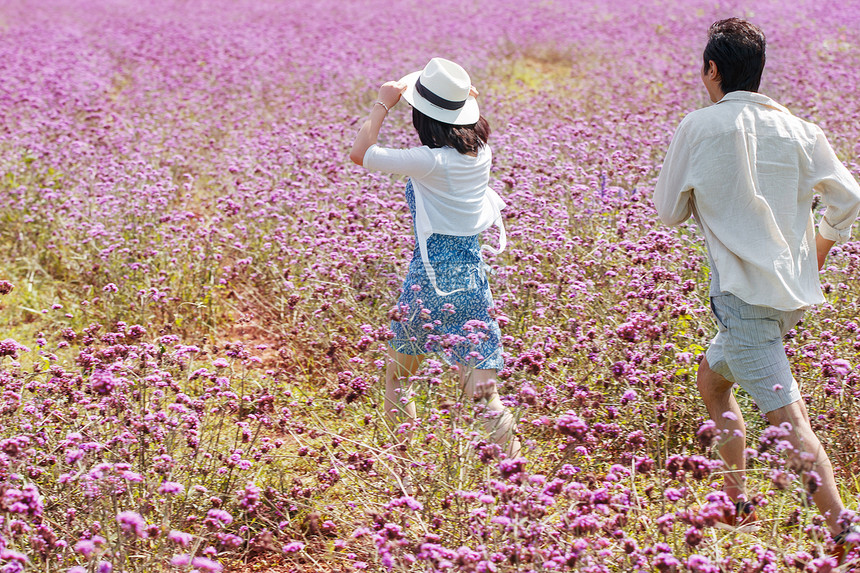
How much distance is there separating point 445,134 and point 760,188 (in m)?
1.26

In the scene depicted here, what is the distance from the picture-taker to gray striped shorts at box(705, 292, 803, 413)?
9.19 ft

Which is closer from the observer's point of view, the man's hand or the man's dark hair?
the man's dark hair

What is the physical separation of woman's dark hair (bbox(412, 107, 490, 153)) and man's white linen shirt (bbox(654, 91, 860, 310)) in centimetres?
88

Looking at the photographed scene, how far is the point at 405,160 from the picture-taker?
10.8ft

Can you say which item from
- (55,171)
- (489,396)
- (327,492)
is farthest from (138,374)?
(55,171)

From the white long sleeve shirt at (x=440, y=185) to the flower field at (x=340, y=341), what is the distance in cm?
56

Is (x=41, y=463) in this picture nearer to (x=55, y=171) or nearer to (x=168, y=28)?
(x=55, y=171)

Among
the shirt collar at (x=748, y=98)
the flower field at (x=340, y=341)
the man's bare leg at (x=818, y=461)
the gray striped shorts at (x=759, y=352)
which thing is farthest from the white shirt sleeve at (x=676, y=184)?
the man's bare leg at (x=818, y=461)

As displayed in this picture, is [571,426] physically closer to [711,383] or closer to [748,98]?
[711,383]

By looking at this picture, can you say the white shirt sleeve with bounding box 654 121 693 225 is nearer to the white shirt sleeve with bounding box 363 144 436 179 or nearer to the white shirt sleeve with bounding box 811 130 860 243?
the white shirt sleeve with bounding box 811 130 860 243

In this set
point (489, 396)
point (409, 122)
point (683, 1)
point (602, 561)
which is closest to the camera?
point (602, 561)

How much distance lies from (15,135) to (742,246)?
23.4 feet

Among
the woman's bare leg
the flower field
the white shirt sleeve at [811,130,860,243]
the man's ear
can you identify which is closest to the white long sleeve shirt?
the woman's bare leg

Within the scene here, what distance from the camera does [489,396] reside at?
275 cm
